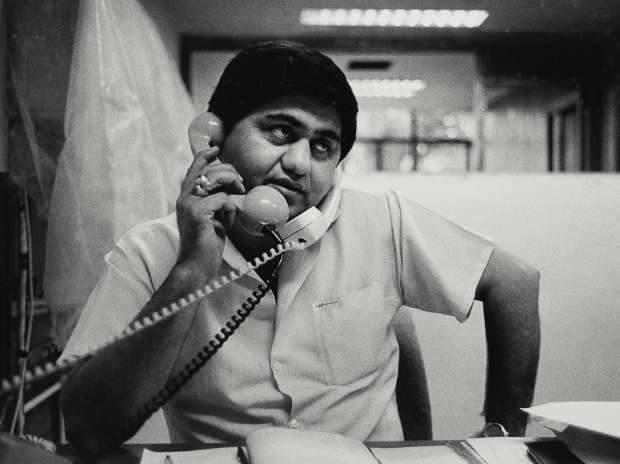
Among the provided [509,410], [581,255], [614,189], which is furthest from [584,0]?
[509,410]

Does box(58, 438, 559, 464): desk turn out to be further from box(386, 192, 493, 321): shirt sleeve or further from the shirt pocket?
box(386, 192, 493, 321): shirt sleeve

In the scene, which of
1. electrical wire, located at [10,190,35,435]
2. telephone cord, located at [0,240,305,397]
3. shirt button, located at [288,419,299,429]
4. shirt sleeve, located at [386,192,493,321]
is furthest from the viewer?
shirt sleeve, located at [386,192,493,321]

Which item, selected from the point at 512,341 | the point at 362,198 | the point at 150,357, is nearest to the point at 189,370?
the point at 150,357

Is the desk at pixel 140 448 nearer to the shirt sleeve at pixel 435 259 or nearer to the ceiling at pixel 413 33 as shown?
the shirt sleeve at pixel 435 259

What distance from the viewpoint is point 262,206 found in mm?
721

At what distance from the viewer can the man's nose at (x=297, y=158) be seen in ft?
2.52

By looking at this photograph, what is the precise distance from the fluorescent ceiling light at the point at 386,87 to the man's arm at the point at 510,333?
290 mm

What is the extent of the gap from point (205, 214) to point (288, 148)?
170 millimetres

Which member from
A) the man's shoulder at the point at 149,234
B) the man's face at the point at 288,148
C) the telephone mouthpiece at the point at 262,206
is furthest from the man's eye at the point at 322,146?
the man's shoulder at the point at 149,234

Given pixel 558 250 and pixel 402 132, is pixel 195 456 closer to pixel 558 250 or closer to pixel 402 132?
pixel 402 132

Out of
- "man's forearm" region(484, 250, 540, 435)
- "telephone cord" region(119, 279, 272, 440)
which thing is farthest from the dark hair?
"man's forearm" region(484, 250, 540, 435)

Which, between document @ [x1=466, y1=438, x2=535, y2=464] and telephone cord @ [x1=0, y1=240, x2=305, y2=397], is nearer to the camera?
telephone cord @ [x1=0, y1=240, x2=305, y2=397]

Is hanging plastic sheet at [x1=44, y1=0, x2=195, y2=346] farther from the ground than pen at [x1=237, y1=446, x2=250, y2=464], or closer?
farther from the ground

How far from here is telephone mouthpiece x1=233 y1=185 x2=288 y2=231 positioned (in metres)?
0.72
